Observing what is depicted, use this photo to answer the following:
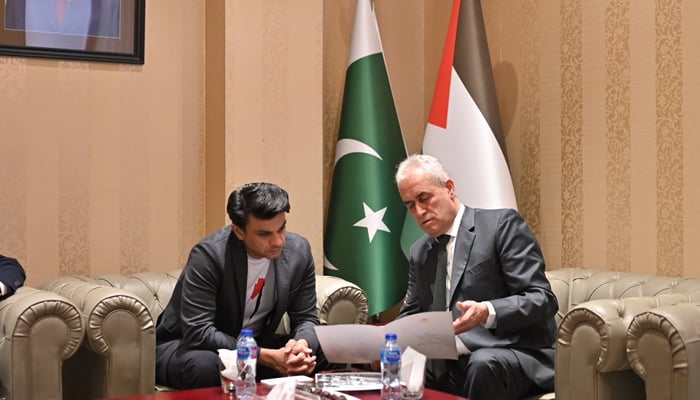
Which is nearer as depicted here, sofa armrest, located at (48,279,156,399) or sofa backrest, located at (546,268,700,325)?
sofa armrest, located at (48,279,156,399)

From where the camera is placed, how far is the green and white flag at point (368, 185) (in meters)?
4.77

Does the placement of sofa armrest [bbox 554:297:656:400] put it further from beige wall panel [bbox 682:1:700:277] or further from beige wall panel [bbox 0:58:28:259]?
beige wall panel [bbox 0:58:28:259]

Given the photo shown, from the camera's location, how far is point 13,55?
166 inches

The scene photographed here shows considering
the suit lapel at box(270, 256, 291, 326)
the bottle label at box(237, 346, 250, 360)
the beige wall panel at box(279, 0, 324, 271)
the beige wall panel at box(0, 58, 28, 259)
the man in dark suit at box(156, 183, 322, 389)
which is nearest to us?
the bottle label at box(237, 346, 250, 360)

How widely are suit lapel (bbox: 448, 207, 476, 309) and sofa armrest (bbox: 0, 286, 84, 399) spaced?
1.38 metres

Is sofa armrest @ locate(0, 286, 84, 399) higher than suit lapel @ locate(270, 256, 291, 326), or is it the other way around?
suit lapel @ locate(270, 256, 291, 326)

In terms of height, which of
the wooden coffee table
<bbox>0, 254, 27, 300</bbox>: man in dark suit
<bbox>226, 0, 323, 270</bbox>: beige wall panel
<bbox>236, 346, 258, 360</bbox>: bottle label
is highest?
<bbox>226, 0, 323, 270</bbox>: beige wall panel

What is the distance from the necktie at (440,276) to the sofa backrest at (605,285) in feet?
2.47

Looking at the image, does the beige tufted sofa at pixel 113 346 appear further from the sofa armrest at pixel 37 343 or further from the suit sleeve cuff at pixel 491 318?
the suit sleeve cuff at pixel 491 318

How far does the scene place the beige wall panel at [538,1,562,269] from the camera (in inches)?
178

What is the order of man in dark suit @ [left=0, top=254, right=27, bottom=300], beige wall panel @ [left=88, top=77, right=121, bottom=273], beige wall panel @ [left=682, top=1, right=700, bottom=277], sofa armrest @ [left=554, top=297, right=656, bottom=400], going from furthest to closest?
1. beige wall panel @ [left=88, top=77, right=121, bottom=273]
2. beige wall panel @ [left=682, top=1, right=700, bottom=277]
3. man in dark suit @ [left=0, top=254, right=27, bottom=300]
4. sofa armrest @ [left=554, top=297, right=656, bottom=400]

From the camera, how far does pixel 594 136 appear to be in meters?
4.33

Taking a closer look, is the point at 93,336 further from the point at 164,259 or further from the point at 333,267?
the point at 333,267

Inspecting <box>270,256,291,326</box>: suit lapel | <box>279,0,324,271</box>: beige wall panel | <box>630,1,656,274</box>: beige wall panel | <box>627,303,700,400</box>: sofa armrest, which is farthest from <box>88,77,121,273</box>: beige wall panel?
<box>627,303,700,400</box>: sofa armrest
